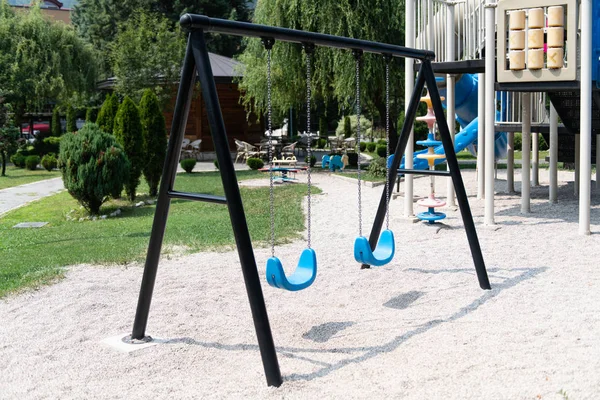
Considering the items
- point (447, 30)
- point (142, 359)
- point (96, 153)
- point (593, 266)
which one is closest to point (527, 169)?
point (447, 30)

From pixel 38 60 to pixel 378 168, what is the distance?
1738 cm

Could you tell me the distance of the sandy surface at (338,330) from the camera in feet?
12.8

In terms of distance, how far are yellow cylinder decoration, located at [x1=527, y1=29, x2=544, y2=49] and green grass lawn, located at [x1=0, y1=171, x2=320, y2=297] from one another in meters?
3.67

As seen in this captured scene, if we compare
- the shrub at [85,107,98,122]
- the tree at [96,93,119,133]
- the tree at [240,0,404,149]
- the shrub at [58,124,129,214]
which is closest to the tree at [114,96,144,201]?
the tree at [96,93,119,133]

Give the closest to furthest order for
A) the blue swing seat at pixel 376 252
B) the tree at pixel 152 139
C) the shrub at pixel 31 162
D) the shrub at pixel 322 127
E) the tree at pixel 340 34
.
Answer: the blue swing seat at pixel 376 252, the tree at pixel 152 139, the tree at pixel 340 34, the shrub at pixel 31 162, the shrub at pixel 322 127

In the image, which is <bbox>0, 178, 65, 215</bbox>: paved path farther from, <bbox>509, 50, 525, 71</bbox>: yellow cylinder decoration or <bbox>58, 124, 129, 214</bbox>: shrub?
<bbox>509, 50, 525, 71</bbox>: yellow cylinder decoration

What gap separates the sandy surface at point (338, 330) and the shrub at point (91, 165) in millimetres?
4623

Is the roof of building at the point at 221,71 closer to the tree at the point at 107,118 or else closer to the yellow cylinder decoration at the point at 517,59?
the tree at the point at 107,118

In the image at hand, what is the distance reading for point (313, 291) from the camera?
617 cm

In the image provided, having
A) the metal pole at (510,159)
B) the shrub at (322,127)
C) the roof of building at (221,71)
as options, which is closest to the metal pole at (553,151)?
the metal pole at (510,159)

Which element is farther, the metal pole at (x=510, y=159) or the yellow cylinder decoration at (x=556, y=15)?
the metal pole at (x=510, y=159)

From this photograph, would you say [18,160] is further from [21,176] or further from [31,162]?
[21,176]

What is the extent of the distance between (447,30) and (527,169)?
2384mm

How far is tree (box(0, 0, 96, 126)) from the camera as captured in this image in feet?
90.2
